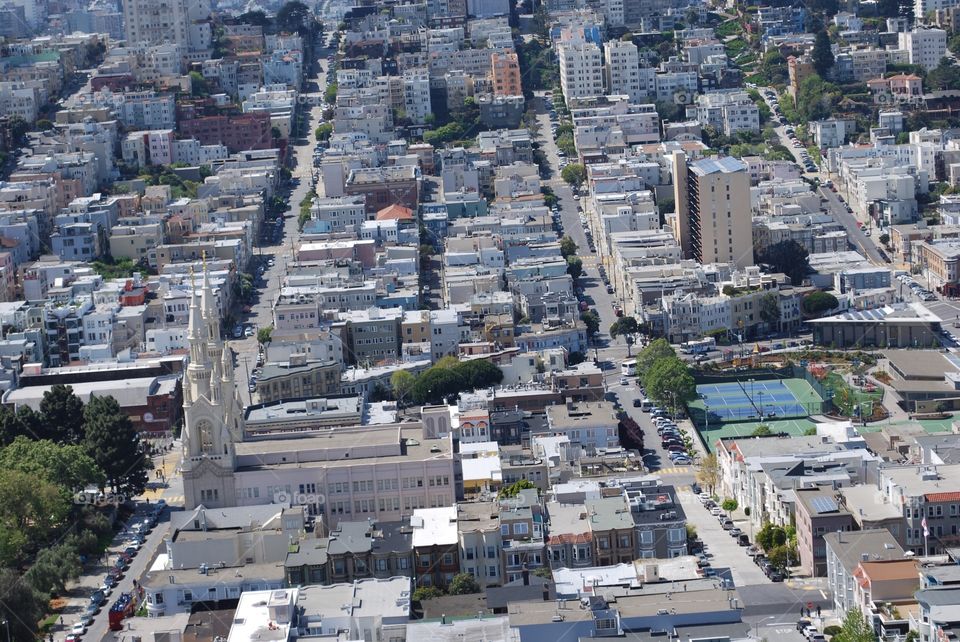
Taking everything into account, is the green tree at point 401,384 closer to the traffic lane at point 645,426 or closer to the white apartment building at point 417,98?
the traffic lane at point 645,426

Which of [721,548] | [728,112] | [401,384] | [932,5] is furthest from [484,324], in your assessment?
[932,5]

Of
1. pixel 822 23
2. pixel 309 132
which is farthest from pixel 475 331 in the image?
pixel 822 23

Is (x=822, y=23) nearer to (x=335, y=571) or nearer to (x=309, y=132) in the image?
(x=309, y=132)

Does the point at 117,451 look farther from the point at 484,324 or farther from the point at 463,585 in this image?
the point at 484,324

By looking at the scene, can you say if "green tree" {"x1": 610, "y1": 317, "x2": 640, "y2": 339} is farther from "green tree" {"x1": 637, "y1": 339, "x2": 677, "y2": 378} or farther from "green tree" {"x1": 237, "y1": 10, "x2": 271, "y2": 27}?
"green tree" {"x1": 237, "y1": 10, "x2": 271, "y2": 27}

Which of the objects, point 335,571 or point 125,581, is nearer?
point 335,571
